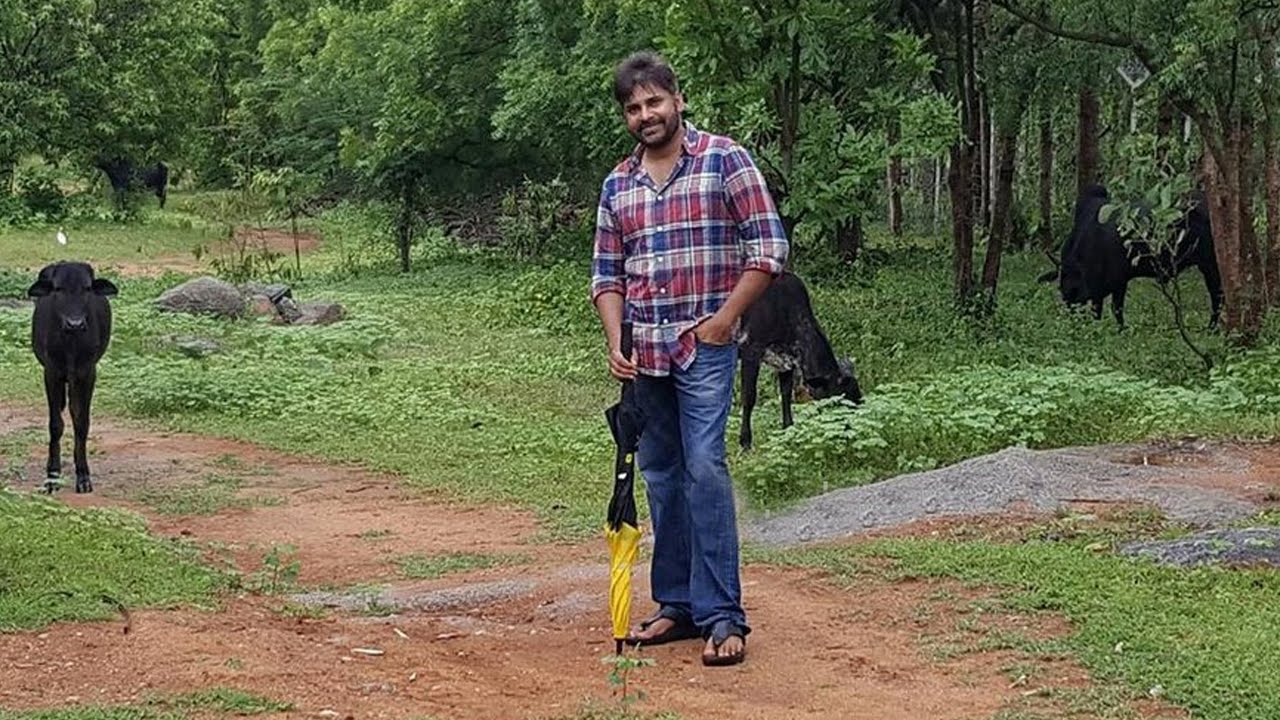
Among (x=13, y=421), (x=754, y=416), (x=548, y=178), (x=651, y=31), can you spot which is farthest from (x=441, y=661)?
(x=548, y=178)

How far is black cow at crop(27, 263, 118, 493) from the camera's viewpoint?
10609 mm

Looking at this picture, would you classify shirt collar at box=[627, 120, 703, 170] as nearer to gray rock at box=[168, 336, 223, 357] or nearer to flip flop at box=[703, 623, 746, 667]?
flip flop at box=[703, 623, 746, 667]

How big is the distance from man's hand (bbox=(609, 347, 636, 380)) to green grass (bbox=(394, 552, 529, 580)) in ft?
8.20

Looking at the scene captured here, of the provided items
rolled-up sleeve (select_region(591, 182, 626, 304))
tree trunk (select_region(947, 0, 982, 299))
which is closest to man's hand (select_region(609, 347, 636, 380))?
rolled-up sleeve (select_region(591, 182, 626, 304))

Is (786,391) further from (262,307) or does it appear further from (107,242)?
(107,242)

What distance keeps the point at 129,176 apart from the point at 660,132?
35.3 metres

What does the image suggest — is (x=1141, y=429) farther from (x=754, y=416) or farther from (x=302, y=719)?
(x=302, y=719)

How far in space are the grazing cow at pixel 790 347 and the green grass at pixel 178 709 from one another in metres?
6.90

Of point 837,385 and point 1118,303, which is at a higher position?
point 1118,303

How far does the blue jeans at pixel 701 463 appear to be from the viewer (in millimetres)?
5566

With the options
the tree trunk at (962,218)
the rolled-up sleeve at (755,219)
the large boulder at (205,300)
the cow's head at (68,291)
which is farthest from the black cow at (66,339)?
the large boulder at (205,300)

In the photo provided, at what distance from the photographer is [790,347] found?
461 inches

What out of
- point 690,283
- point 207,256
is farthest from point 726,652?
point 207,256

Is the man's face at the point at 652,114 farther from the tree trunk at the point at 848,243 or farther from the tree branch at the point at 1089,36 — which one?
the tree trunk at the point at 848,243
